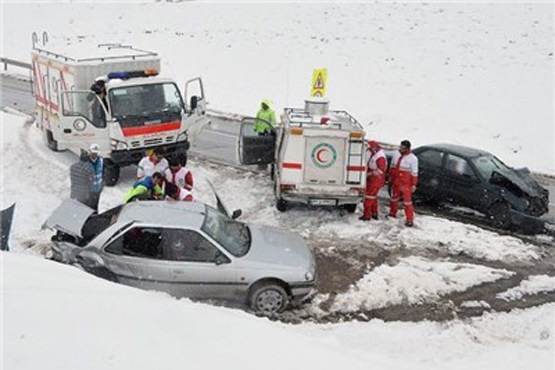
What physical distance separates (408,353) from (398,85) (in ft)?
70.6

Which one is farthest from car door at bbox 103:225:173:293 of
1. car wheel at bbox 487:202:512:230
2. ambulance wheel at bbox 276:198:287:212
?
car wheel at bbox 487:202:512:230

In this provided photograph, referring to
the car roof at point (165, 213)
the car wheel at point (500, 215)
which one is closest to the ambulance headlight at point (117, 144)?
the car roof at point (165, 213)

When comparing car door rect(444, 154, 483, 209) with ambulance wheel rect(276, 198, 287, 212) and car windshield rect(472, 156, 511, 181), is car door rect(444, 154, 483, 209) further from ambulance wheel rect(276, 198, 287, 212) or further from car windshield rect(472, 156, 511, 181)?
ambulance wheel rect(276, 198, 287, 212)

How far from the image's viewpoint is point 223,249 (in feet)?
31.4

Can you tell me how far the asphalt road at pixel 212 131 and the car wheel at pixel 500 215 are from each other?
174 centimetres

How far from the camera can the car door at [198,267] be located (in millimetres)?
9398

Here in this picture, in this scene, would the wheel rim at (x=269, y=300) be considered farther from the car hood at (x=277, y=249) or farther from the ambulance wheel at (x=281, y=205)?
the ambulance wheel at (x=281, y=205)

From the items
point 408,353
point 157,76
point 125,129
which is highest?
point 157,76

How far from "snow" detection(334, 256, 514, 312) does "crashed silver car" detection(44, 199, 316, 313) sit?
952 mm

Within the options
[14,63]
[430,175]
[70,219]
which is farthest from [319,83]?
[14,63]

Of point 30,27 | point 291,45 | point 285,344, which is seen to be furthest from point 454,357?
point 30,27

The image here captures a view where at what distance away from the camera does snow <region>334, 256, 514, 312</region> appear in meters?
10.1

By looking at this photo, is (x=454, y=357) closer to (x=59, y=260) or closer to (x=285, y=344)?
(x=285, y=344)

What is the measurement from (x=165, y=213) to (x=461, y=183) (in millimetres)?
7173
